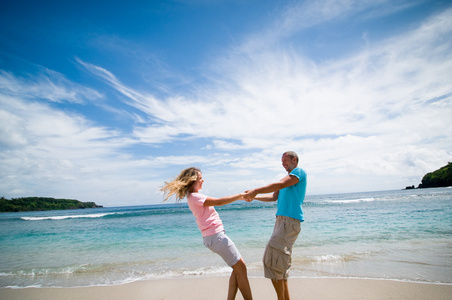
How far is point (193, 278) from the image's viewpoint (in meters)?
5.64

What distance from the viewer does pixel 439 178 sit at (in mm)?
80312

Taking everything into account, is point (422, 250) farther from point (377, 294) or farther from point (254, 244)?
point (254, 244)

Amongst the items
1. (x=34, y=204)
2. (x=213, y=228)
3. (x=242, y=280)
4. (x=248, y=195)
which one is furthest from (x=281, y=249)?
(x=34, y=204)

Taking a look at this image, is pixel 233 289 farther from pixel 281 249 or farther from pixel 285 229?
pixel 285 229

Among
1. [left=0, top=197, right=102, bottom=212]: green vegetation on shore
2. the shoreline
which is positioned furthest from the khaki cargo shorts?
[left=0, top=197, right=102, bottom=212]: green vegetation on shore

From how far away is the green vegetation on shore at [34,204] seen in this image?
73369mm

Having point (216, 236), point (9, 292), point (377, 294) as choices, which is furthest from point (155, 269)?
point (377, 294)

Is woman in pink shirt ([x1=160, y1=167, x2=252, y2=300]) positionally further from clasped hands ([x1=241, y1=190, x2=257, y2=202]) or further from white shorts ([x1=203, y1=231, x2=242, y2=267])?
clasped hands ([x1=241, y1=190, x2=257, y2=202])

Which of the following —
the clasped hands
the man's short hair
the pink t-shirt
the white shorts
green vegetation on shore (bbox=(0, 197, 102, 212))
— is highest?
the man's short hair

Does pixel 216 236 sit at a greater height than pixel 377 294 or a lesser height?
greater

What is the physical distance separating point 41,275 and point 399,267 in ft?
31.5

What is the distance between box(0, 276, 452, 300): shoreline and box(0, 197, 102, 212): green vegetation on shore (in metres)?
93.7

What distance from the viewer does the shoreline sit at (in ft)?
13.9

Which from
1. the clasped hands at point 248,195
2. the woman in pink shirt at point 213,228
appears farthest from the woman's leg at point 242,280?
the clasped hands at point 248,195
